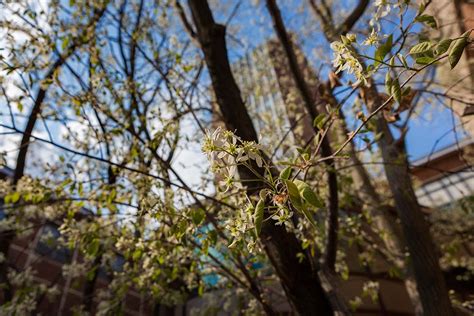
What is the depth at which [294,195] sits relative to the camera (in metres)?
0.87

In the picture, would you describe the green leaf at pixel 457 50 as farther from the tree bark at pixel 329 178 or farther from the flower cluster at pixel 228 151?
the tree bark at pixel 329 178

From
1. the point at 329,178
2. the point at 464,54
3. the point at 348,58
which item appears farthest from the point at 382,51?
the point at 329,178

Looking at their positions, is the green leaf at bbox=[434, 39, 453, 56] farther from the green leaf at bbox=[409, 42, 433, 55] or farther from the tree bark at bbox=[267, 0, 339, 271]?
the tree bark at bbox=[267, 0, 339, 271]

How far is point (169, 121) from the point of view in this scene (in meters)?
3.17

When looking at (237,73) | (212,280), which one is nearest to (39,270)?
(212,280)

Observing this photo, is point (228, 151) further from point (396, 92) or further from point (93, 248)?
point (93, 248)

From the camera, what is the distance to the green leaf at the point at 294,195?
0.86 meters

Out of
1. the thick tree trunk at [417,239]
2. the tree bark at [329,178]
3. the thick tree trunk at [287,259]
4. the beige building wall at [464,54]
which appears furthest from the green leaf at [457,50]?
the thick tree trunk at [417,239]

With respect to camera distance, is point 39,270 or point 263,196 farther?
point 39,270

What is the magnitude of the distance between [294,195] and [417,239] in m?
3.79

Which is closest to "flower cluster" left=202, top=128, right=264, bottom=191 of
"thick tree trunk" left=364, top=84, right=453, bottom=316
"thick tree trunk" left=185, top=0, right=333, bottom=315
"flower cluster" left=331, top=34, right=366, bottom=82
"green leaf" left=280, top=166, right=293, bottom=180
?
"green leaf" left=280, top=166, right=293, bottom=180

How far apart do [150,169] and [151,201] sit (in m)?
1.95

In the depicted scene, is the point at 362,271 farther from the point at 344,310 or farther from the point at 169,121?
the point at 169,121

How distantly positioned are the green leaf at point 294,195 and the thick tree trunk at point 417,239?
2.20 meters
